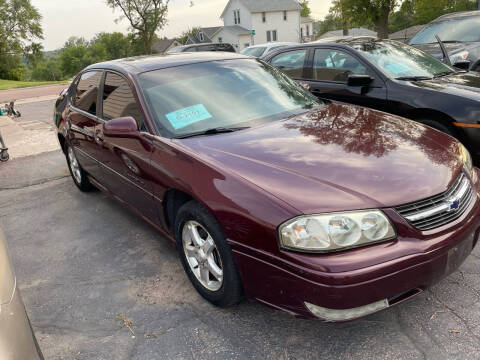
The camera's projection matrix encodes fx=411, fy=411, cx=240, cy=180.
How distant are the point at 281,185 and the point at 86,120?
2.72 m

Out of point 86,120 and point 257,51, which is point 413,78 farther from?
point 257,51

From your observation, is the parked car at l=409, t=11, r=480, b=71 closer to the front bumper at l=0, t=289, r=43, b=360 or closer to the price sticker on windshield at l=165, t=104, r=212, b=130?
the price sticker on windshield at l=165, t=104, r=212, b=130

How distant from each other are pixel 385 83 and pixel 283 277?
3.40 metres

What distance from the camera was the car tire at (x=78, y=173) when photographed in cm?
486

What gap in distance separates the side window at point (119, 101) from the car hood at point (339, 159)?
0.66 m

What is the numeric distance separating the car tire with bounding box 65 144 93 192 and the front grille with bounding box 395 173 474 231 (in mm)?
3828

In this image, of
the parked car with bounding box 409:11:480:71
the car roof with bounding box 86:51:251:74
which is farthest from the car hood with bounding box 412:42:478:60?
the car roof with bounding box 86:51:251:74

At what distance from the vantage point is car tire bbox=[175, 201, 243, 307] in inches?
92.4

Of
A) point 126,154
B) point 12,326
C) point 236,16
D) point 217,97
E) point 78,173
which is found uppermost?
point 236,16

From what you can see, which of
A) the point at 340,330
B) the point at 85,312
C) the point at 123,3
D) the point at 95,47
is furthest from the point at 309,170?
the point at 95,47

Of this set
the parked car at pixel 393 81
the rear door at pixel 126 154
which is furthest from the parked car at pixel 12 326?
the parked car at pixel 393 81

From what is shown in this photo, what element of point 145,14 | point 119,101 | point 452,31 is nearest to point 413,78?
point 119,101

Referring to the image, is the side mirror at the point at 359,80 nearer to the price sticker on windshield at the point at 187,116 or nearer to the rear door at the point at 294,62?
the rear door at the point at 294,62

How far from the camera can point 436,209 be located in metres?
2.14
